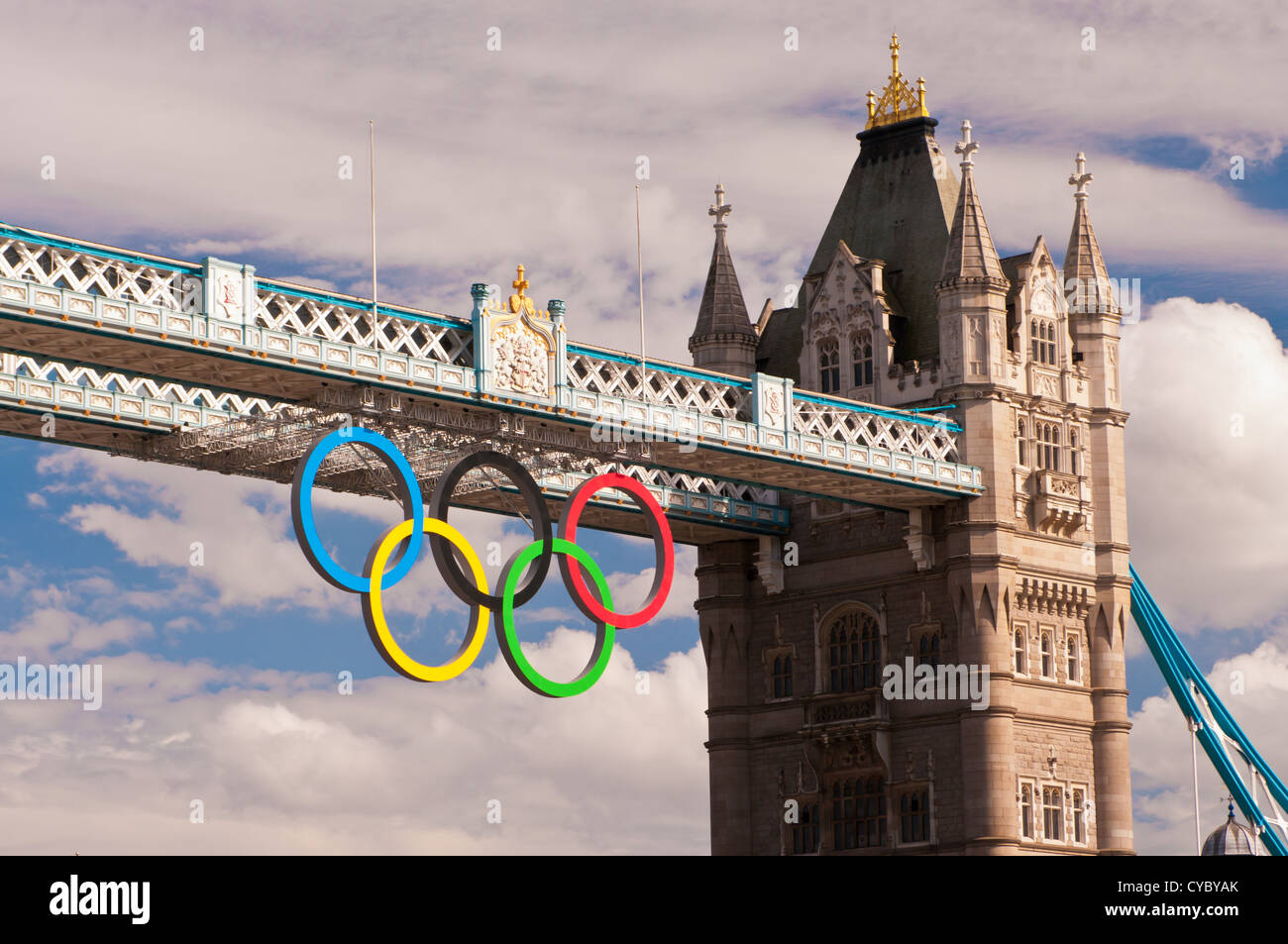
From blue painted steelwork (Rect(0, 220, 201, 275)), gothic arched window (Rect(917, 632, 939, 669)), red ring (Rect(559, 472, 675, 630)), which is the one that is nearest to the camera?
blue painted steelwork (Rect(0, 220, 201, 275))

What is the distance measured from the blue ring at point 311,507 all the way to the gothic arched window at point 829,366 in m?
23.6

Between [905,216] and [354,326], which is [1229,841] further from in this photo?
[354,326]

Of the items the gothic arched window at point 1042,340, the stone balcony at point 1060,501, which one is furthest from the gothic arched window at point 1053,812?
the gothic arched window at point 1042,340

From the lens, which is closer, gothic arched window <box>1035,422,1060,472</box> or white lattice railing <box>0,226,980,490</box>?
white lattice railing <box>0,226,980,490</box>

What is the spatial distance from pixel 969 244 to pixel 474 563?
2439 centimetres

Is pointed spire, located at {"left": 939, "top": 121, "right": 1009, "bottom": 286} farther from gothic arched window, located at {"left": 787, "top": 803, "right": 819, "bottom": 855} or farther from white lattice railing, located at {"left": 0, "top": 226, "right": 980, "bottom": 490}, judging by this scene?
gothic arched window, located at {"left": 787, "top": 803, "right": 819, "bottom": 855}

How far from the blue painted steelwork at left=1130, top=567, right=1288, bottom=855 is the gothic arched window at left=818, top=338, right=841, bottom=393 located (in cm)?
1277

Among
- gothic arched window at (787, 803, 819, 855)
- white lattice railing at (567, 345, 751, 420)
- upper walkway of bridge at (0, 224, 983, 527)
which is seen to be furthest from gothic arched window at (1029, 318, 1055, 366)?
gothic arched window at (787, 803, 819, 855)

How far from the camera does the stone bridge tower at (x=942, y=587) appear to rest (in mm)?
83188

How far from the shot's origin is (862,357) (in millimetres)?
88375

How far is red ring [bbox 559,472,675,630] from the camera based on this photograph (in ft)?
231

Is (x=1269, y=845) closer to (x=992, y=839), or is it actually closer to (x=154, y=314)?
(x=992, y=839)

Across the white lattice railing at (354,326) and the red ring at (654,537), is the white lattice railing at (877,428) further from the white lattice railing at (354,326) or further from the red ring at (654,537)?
the white lattice railing at (354,326)
